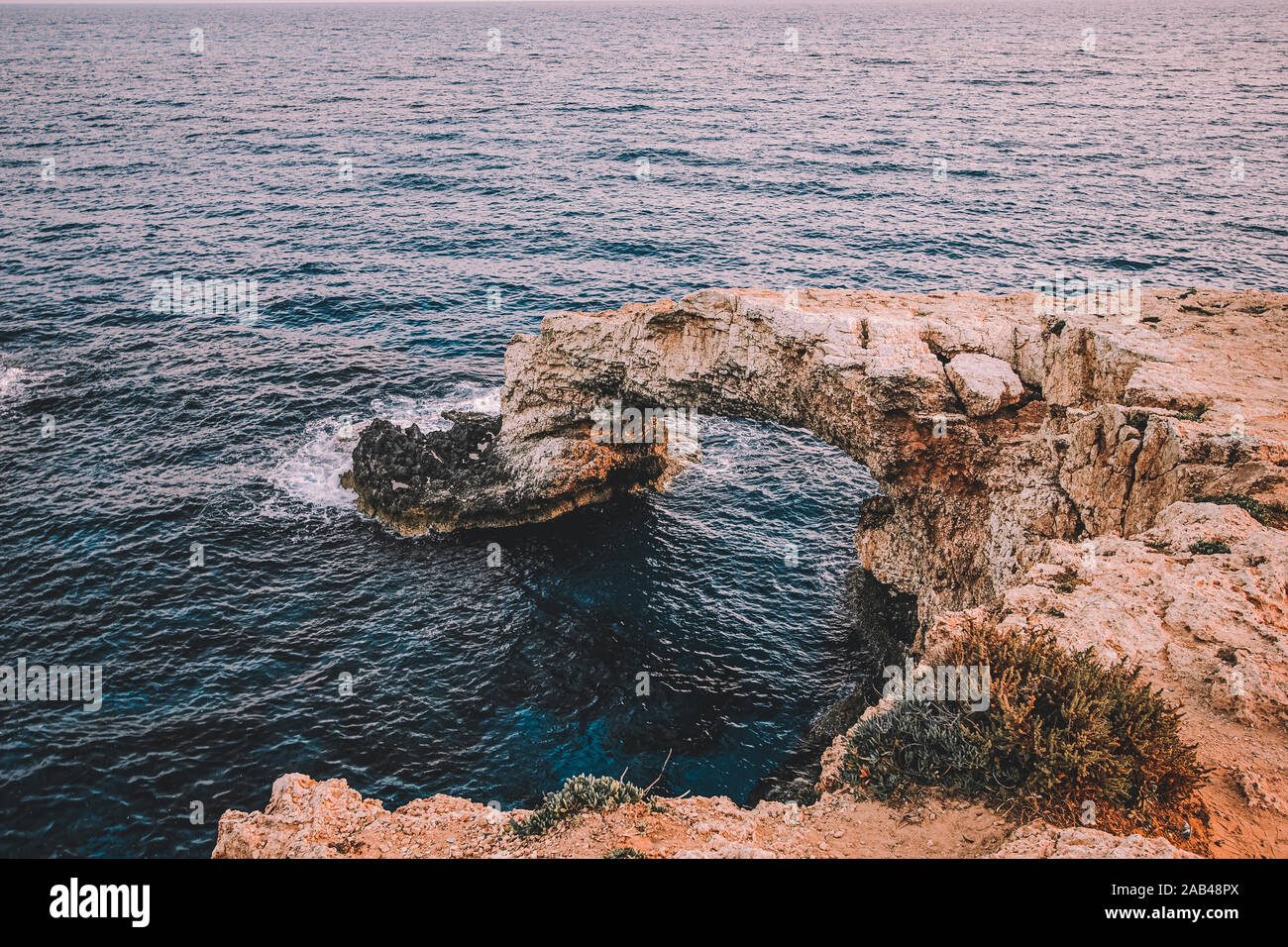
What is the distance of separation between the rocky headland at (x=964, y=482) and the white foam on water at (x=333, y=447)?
1.45 m

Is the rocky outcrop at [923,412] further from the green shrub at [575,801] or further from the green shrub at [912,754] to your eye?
the green shrub at [575,801]

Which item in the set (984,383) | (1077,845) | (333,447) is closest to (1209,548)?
(1077,845)

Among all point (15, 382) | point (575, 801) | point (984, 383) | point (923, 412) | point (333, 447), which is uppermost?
point (984, 383)

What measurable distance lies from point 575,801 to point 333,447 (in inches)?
1022

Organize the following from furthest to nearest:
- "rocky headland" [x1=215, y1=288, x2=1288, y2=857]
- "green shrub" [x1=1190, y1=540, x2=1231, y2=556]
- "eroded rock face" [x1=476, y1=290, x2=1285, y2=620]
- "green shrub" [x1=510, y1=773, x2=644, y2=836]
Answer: "eroded rock face" [x1=476, y1=290, x2=1285, y2=620] → "green shrub" [x1=1190, y1=540, x2=1231, y2=556] → "green shrub" [x1=510, y1=773, x2=644, y2=836] → "rocky headland" [x1=215, y1=288, x2=1288, y2=857]

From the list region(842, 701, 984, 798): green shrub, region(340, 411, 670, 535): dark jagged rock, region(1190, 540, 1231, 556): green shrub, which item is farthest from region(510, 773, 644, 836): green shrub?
region(340, 411, 670, 535): dark jagged rock

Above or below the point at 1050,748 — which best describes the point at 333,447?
above

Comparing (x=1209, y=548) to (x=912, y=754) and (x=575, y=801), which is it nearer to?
(x=912, y=754)

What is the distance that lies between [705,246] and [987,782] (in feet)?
155

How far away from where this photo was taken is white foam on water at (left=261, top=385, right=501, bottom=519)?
32.9 meters

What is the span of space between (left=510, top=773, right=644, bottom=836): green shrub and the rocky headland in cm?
25

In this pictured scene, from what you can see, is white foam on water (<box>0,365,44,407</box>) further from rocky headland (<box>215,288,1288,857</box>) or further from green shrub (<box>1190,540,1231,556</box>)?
green shrub (<box>1190,540,1231,556</box>)

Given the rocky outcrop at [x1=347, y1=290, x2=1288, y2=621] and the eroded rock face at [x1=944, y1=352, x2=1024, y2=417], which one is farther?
the eroded rock face at [x1=944, y1=352, x2=1024, y2=417]

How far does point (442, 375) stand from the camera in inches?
1656
